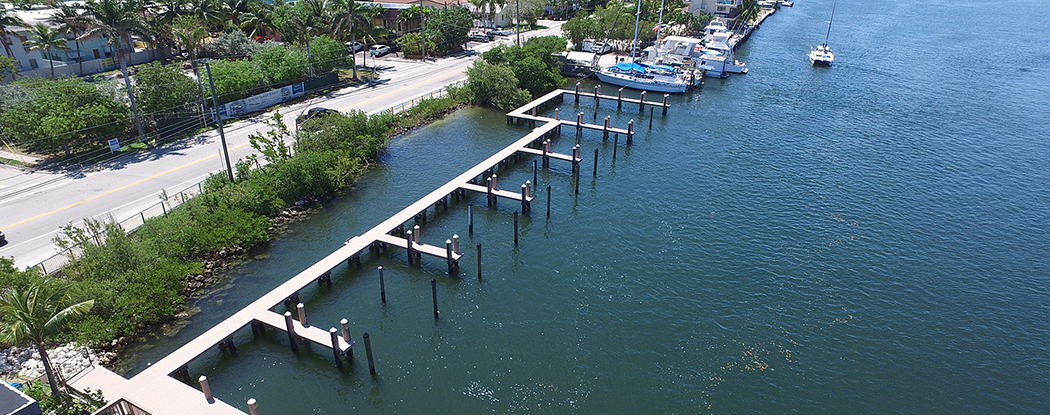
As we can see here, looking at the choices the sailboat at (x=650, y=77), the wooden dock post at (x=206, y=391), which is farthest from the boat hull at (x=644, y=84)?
the wooden dock post at (x=206, y=391)

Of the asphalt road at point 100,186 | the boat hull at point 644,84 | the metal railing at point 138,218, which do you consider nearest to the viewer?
the metal railing at point 138,218

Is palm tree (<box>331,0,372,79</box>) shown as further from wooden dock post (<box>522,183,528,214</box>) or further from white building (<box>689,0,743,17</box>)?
white building (<box>689,0,743,17</box>)

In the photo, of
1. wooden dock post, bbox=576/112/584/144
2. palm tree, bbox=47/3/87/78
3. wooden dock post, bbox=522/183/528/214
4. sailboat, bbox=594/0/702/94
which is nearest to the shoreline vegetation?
wooden dock post, bbox=522/183/528/214

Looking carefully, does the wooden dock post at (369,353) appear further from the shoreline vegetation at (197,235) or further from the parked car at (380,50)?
the parked car at (380,50)

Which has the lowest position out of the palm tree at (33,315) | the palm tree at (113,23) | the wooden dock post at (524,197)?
the wooden dock post at (524,197)

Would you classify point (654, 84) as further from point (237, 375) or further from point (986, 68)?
point (237, 375)

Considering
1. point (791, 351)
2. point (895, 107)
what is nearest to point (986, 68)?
point (895, 107)
